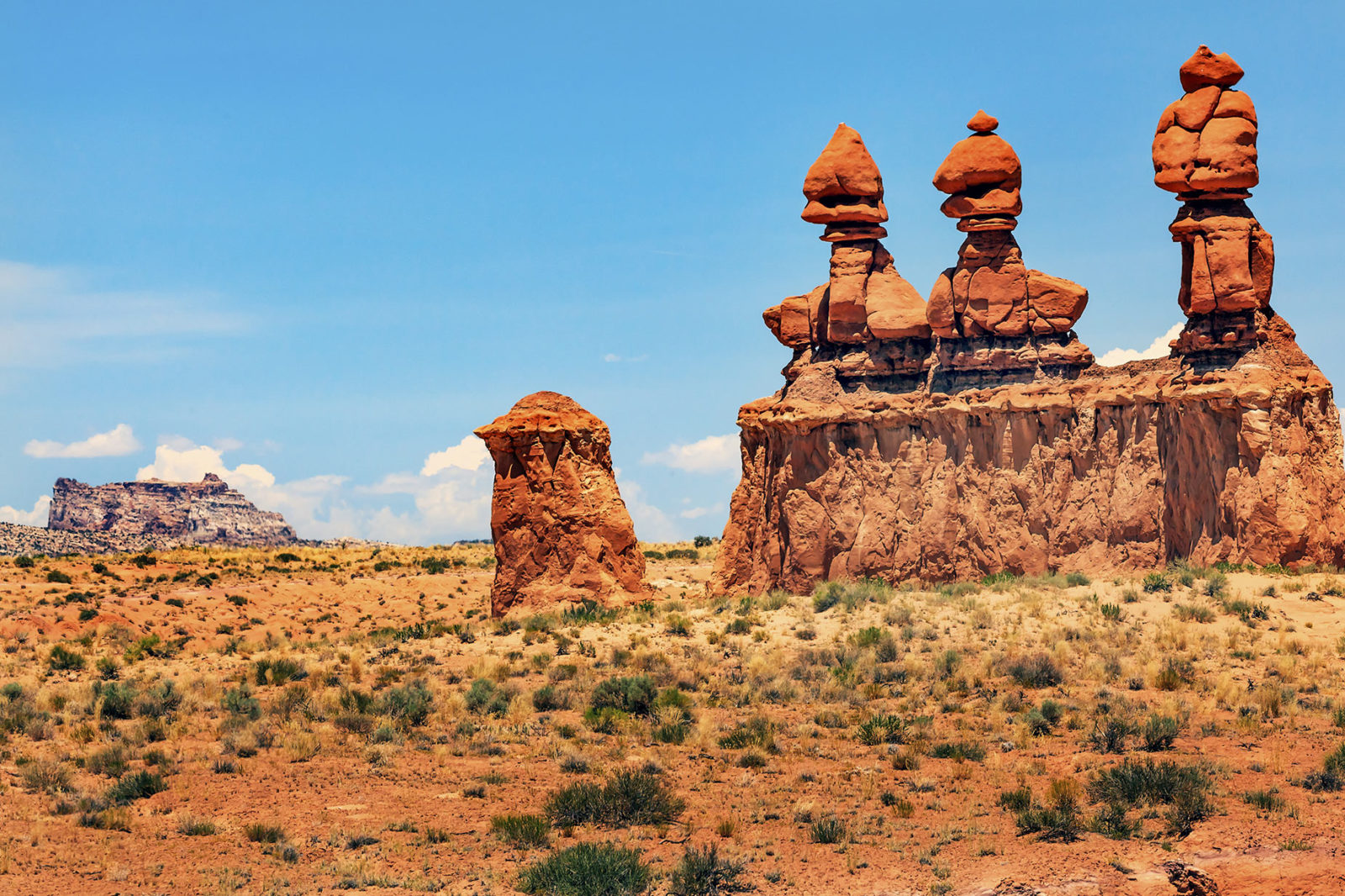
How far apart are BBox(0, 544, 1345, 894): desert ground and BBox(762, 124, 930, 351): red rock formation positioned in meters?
7.26

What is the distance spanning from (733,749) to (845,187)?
21236mm

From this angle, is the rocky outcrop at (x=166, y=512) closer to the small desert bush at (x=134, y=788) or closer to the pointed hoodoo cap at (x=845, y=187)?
the pointed hoodoo cap at (x=845, y=187)

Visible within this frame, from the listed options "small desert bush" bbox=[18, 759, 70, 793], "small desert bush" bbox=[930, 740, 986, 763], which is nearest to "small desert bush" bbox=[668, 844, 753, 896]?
"small desert bush" bbox=[930, 740, 986, 763]

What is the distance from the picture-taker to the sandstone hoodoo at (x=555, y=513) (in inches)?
1422

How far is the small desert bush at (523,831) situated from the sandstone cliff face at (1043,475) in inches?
803

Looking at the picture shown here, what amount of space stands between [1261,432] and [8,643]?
1212 inches

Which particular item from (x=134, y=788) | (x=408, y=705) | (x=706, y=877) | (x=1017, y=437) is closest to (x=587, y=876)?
(x=706, y=877)

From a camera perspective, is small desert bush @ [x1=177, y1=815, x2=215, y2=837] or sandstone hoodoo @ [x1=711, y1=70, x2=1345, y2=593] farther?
sandstone hoodoo @ [x1=711, y1=70, x2=1345, y2=593]

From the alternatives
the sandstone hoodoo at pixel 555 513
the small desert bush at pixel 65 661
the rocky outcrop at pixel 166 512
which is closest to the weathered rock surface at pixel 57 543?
the rocky outcrop at pixel 166 512

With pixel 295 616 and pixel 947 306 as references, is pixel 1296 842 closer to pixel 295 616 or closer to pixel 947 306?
pixel 947 306

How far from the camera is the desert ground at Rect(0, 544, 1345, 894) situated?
49.2 feet

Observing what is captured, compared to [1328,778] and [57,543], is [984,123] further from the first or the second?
[57,543]

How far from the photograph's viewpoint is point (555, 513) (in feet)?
119

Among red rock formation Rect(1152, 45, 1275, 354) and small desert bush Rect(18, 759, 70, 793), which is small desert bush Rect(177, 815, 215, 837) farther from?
red rock formation Rect(1152, 45, 1275, 354)
